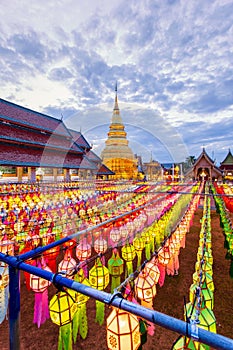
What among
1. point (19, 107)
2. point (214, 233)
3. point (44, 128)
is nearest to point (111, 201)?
point (214, 233)

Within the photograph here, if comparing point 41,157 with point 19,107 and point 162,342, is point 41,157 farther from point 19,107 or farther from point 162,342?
point 162,342

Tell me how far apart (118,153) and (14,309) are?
33.2m

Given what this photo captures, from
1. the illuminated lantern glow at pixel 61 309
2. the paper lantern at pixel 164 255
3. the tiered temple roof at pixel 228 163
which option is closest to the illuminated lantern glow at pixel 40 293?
the illuminated lantern glow at pixel 61 309

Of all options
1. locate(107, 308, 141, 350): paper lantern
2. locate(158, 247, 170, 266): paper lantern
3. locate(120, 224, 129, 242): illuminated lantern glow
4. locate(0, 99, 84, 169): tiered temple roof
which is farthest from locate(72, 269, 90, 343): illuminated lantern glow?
locate(0, 99, 84, 169): tiered temple roof

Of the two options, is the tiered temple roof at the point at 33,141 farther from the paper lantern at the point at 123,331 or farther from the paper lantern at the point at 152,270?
the paper lantern at the point at 123,331

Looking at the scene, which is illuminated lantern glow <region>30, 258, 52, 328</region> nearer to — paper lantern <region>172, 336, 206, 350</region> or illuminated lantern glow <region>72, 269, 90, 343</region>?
illuminated lantern glow <region>72, 269, 90, 343</region>

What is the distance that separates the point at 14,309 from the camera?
4.49 ft

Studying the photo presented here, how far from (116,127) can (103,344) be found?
36710 millimetres

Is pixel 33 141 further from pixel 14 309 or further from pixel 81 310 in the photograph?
pixel 14 309

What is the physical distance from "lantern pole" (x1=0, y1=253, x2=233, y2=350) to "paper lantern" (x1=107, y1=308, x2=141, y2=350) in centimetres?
A: 79

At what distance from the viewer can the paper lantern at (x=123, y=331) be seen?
1.68m

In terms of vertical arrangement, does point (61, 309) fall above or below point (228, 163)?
below

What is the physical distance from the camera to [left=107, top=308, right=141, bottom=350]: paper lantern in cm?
168

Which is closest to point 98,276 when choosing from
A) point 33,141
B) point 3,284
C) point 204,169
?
point 3,284
